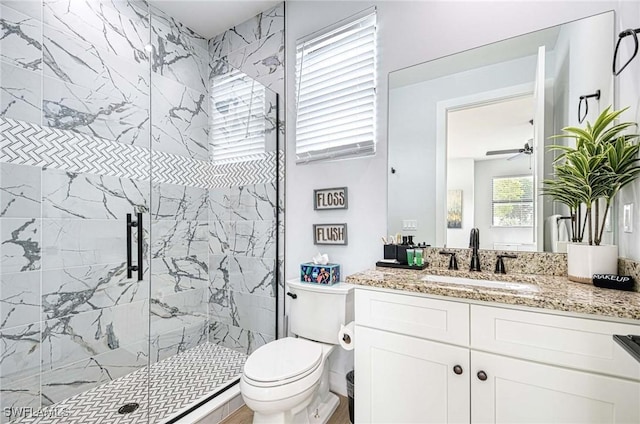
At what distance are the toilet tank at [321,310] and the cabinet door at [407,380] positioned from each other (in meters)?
0.34

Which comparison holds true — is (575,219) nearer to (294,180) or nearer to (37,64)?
(294,180)

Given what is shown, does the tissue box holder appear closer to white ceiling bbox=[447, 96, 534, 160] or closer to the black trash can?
the black trash can

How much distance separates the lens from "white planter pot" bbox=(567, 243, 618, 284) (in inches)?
47.4

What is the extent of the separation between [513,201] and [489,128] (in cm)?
42

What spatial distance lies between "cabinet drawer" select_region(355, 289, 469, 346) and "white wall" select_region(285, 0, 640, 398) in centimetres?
57

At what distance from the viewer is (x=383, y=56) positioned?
1.91 meters

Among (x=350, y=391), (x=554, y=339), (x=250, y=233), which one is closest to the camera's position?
(x=554, y=339)

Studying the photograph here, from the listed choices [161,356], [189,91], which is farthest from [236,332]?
[189,91]

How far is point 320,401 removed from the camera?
1811mm

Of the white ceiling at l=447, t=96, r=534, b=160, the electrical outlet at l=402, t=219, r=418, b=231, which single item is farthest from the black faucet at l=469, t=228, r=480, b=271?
the white ceiling at l=447, t=96, r=534, b=160

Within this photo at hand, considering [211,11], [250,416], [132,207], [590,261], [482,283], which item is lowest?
[250,416]

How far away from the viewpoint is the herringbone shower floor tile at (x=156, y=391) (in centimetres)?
169

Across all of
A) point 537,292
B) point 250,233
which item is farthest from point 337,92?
point 537,292

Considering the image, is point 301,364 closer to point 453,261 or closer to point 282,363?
point 282,363
